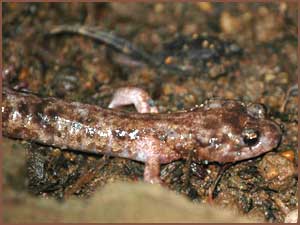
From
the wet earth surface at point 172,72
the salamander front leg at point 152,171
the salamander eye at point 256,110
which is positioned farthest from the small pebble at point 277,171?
the salamander front leg at point 152,171

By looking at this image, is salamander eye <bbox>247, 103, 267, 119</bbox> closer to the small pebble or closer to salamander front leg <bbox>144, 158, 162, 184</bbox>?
the small pebble

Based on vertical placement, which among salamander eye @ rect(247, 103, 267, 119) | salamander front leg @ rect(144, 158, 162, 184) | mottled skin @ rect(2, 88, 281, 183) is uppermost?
salamander eye @ rect(247, 103, 267, 119)

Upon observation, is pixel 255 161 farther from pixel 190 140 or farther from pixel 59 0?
pixel 59 0

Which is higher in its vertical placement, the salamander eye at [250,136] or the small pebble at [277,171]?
the salamander eye at [250,136]

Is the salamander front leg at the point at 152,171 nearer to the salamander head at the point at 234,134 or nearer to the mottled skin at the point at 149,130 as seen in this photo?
the mottled skin at the point at 149,130

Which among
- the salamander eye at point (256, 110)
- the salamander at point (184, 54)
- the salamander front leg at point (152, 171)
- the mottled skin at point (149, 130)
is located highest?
the salamander at point (184, 54)

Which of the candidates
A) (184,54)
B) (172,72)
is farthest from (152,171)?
(184,54)

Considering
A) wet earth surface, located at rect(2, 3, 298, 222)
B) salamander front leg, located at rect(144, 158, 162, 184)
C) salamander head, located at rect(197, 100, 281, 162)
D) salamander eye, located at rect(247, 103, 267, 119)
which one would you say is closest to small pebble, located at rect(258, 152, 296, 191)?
wet earth surface, located at rect(2, 3, 298, 222)
